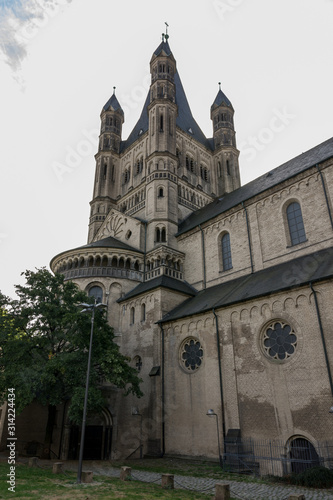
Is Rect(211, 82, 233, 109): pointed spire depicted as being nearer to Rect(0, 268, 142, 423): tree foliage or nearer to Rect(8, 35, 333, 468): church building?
Rect(8, 35, 333, 468): church building

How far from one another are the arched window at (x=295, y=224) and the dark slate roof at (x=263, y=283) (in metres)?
1.67

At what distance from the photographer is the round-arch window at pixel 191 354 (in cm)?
2112

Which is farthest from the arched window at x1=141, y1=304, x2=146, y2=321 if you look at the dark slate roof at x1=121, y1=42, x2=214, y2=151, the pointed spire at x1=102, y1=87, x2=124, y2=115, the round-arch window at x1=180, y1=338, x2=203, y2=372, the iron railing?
the pointed spire at x1=102, y1=87, x2=124, y2=115

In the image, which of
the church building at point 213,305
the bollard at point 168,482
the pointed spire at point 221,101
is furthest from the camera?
the pointed spire at point 221,101

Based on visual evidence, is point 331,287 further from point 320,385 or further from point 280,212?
point 280,212

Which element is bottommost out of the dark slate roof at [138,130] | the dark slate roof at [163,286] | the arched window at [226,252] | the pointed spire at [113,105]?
the dark slate roof at [163,286]

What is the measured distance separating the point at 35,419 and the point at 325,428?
810 inches

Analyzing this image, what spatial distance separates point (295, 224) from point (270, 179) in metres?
5.92

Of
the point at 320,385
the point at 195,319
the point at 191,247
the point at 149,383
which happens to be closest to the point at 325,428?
the point at 320,385

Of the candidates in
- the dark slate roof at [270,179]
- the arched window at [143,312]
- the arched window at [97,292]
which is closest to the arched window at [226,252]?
the dark slate roof at [270,179]

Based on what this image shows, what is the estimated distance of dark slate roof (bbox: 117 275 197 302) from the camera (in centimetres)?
2591

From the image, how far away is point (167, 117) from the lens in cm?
3856

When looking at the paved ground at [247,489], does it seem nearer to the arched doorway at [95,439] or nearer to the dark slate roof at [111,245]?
the arched doorway at [95,439]

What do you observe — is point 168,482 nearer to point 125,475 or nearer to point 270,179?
point 125,475
